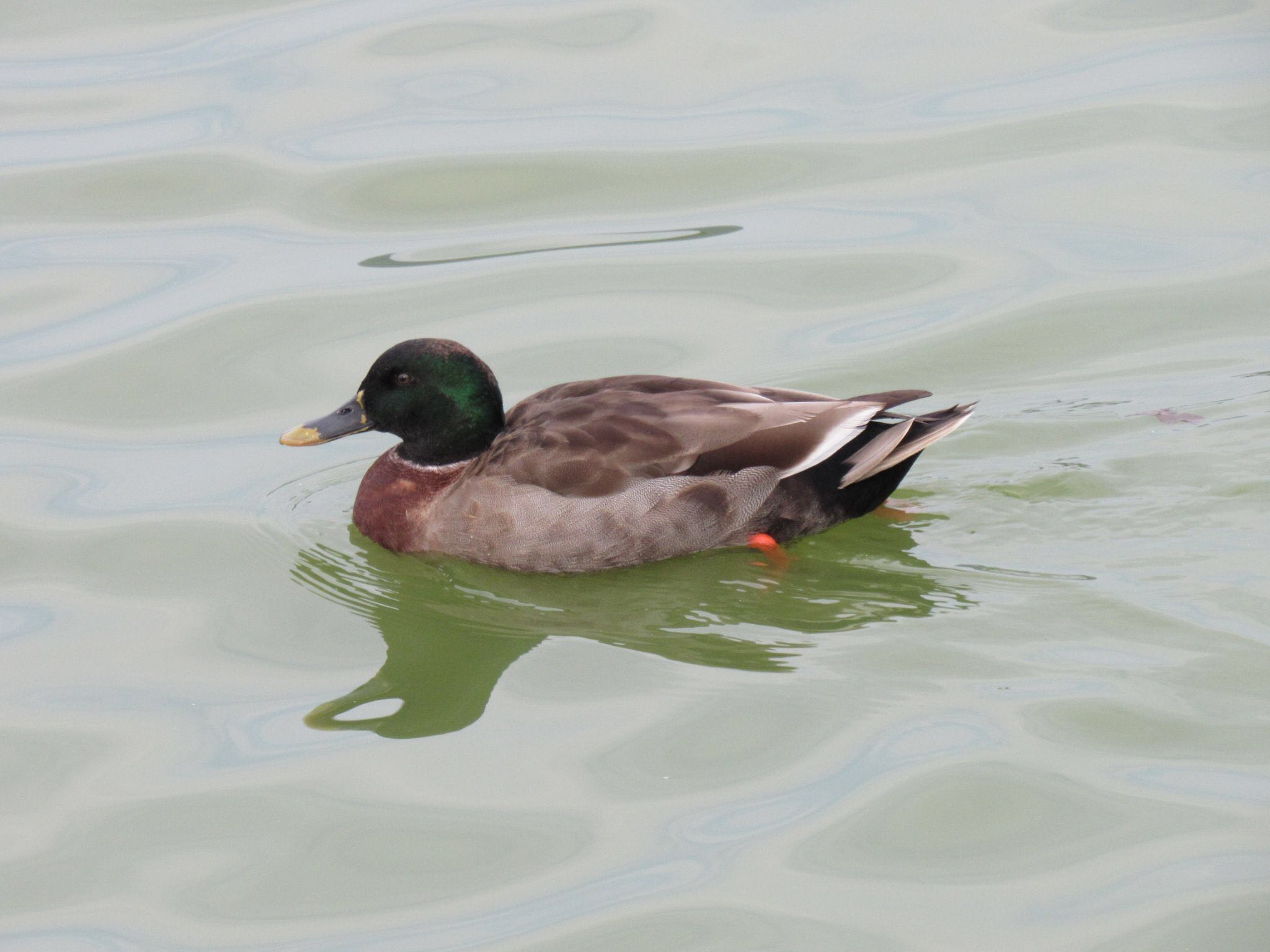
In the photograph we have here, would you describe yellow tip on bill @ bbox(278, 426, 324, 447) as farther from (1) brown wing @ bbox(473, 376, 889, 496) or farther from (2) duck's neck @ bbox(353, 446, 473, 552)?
(1) brown wing @ bbox(473, 376, 889, 496)

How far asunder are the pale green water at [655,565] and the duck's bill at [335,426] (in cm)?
46

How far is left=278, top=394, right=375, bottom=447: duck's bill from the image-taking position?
23.7 feet

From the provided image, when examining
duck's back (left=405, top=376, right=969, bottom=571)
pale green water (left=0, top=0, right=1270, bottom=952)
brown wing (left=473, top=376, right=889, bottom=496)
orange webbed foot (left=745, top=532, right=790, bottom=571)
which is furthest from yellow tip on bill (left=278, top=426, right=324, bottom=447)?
orange webbed foot (left=745, top=532, right=790, bottom=571)

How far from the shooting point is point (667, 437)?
6.79 m

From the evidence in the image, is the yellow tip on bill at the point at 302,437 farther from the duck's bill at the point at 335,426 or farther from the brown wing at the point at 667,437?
the brown wing at the point at 667,437

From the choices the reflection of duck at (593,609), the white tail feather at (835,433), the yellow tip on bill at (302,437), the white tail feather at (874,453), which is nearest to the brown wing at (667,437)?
the white tail feather at (835,433)

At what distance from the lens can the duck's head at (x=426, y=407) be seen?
23.4ft

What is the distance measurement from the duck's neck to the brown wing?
0.31 m

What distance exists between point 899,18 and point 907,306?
3.88 metres

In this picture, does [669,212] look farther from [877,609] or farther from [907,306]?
[877,609]

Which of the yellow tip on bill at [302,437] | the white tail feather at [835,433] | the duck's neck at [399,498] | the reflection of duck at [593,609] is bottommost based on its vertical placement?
the reflection of duck at [593,609]

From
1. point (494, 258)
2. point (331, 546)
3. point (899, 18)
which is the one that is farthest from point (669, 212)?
point (331, 546)

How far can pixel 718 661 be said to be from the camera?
6070mm

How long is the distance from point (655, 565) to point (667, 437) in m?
0.51
